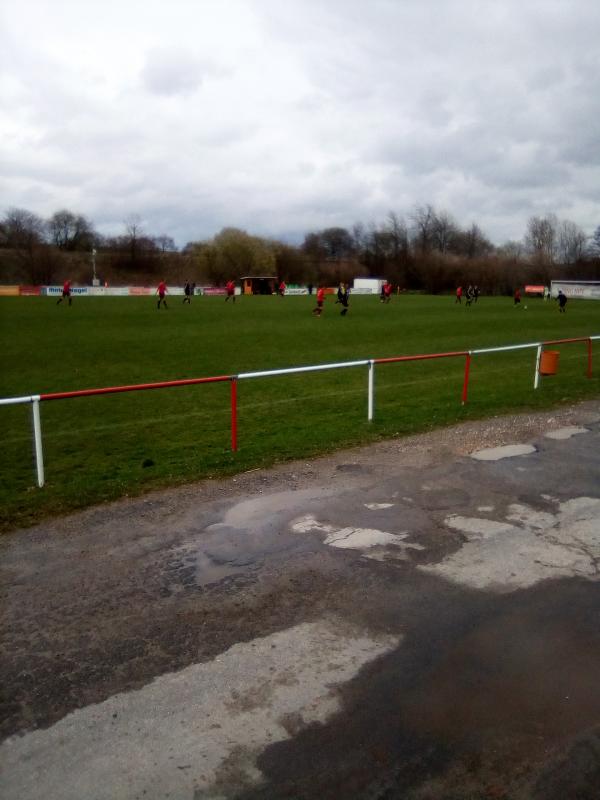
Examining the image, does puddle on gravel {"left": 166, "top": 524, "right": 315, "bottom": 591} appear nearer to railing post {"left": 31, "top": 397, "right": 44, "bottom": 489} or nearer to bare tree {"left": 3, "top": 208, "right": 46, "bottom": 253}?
railing post {"left": 31, "top": 397, "right": 44, "bottom": 489}

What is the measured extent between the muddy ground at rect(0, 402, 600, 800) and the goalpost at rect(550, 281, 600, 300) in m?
82.0

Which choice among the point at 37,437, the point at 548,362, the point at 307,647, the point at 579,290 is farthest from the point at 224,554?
the point at 579,290

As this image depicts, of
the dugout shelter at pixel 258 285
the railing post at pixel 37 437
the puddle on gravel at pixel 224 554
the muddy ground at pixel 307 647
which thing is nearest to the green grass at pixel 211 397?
the railing post at pixel 37 437

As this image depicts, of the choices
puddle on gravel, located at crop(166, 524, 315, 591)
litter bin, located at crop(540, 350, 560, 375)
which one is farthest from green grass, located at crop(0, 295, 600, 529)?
puddle on gravel, located at crop(166, 524, 315, 591)

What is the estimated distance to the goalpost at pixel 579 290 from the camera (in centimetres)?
8144

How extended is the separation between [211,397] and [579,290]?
82.3m

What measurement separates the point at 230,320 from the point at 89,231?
9831cm

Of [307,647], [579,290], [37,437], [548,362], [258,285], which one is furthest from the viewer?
[579,290]

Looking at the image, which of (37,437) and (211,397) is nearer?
(37,437)

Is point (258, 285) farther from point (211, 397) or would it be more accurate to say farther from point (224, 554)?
point (224, 554)

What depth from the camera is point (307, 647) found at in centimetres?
383

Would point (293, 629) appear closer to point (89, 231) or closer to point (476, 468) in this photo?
point (476, 468)

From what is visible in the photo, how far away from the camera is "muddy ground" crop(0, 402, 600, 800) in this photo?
289cm

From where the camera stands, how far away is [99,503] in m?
6.50
